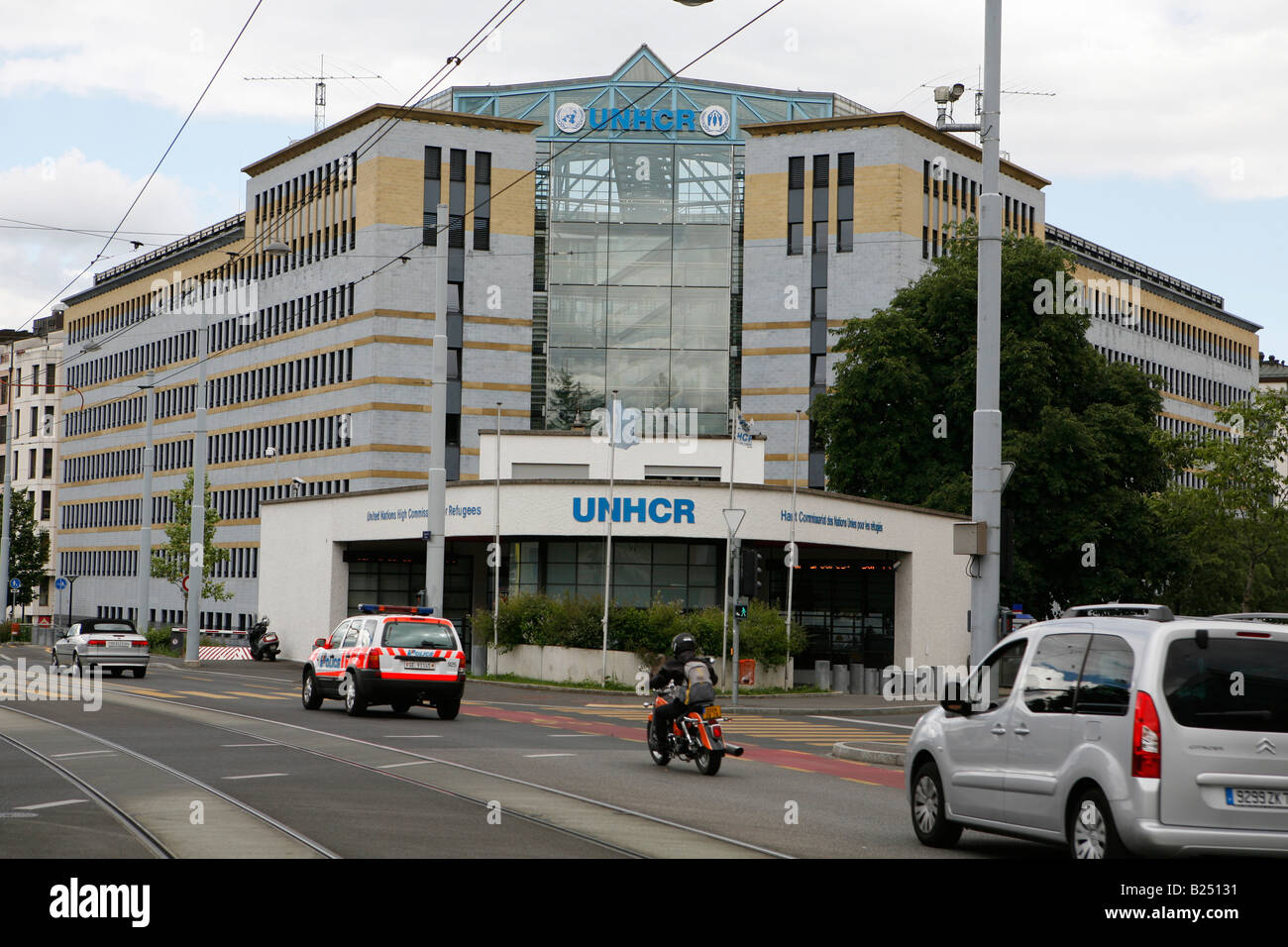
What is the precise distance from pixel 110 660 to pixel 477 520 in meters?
10.8

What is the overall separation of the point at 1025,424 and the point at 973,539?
35073mm

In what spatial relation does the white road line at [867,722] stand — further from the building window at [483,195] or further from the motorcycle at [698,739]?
the building window at [483,195]

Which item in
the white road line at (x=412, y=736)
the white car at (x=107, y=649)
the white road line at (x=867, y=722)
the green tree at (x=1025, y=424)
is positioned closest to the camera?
the white road line at (x=412, y=736)

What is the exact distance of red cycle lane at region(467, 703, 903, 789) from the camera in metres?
20.1

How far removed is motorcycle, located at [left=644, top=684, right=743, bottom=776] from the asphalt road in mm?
254

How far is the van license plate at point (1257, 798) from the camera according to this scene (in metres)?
10.2

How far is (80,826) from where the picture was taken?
12.7 m

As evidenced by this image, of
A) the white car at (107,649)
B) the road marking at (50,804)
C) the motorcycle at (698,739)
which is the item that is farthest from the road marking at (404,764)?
the white car at (107,649)

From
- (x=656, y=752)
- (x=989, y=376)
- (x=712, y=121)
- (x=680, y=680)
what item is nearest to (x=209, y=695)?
(x=656, y=752)

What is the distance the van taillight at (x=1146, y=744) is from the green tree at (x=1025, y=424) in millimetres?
41172

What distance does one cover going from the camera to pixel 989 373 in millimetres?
19750

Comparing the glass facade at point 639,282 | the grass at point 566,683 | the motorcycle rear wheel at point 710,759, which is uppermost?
the glass facade at point 639,282

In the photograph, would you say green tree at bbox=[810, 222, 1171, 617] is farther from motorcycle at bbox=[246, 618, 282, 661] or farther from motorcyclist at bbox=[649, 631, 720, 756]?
motorcyclist at bbox=[649, 631, 720, 756]
